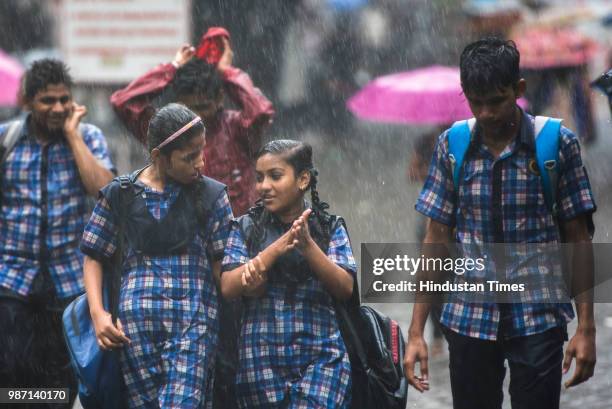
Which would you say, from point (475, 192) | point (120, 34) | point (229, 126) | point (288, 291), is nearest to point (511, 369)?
point (475, 192)

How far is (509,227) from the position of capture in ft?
15.5

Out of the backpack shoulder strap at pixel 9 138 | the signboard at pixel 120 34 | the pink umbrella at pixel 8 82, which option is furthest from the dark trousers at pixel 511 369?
the pink umbrella at pixel 8 82

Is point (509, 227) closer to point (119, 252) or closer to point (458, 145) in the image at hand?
point (458, 145)

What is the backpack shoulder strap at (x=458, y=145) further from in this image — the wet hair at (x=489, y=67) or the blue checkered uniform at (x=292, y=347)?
the blue checkered uniform at (x=292, y=347)

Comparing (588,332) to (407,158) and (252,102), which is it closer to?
(252,102)

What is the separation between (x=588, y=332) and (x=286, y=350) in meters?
1.06

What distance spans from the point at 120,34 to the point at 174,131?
6065 mm

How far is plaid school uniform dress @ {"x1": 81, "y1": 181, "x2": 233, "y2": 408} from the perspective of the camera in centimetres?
504

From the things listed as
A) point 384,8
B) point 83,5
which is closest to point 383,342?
point 83,5

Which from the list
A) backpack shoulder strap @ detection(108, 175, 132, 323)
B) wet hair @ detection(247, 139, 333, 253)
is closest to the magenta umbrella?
wet hair @ detection(247, 139, 333, 253)

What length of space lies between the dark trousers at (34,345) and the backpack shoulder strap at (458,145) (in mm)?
2063

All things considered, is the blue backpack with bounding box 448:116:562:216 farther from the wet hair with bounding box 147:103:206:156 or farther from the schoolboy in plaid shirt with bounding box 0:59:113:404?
the schoolboy in plaid shirt with bounding box 0:59:113:404

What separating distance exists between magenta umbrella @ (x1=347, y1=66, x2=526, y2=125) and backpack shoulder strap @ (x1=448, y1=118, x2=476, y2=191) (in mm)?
3455

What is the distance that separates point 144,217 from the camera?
5.17m
